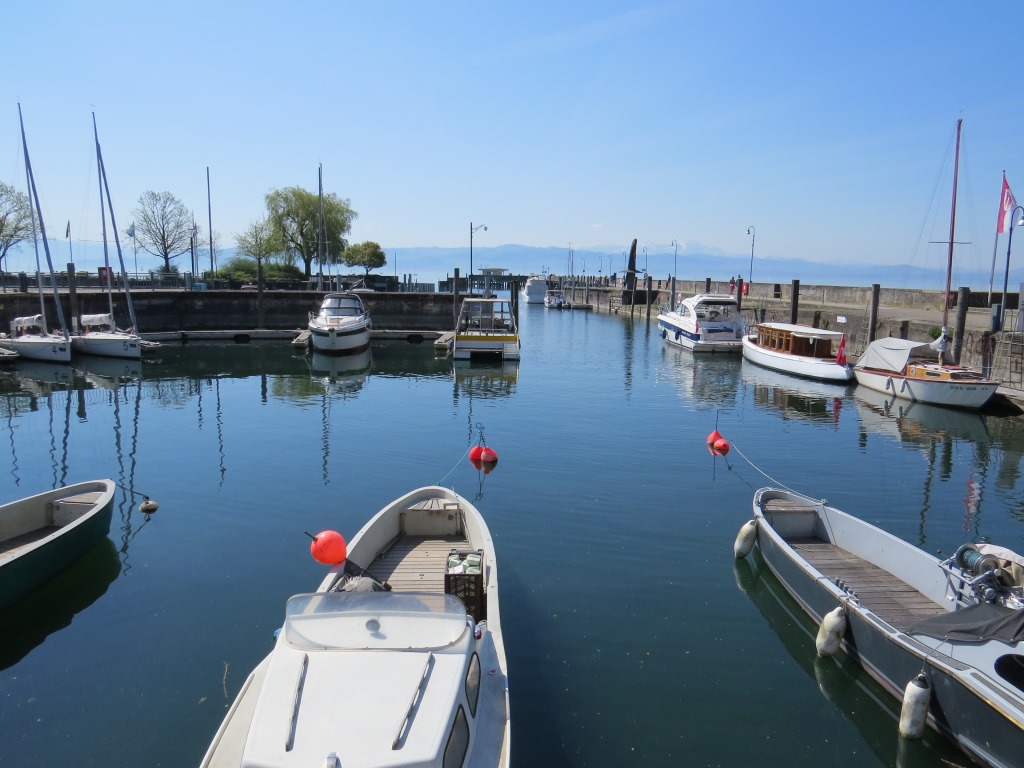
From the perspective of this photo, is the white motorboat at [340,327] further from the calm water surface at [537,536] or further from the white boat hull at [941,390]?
the white boat hull at [941,390]

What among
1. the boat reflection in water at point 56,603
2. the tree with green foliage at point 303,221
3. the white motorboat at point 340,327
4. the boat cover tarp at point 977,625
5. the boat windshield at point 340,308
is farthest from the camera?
the tree with green foliage at point 303,221

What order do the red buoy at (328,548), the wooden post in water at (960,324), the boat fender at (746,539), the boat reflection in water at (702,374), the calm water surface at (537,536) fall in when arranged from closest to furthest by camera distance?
the calm water surface at (537,536), the red buoy at (328,548), the boat fender at (746,539), the wooden post in water at (960,324), the boat reflection in water at (702,374)

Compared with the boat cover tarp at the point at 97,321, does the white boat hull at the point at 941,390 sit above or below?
below

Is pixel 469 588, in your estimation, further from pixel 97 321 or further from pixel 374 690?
pixel 97 321

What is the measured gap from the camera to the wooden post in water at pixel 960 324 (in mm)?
28203

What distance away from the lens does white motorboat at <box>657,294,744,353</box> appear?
43688 millimetres

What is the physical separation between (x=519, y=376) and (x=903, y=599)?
2461cm

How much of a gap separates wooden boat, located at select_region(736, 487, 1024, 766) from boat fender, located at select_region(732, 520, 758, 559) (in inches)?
0.8

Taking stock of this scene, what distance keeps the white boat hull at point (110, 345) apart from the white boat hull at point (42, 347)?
170 cm

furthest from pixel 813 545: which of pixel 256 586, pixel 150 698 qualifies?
pixel 150 698

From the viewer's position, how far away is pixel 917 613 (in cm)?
959

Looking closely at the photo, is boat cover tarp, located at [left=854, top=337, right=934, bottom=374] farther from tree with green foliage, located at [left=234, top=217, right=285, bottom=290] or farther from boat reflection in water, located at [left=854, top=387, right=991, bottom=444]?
tree with green foliage, located at [left=234, top=217, right=285, bottom=290]

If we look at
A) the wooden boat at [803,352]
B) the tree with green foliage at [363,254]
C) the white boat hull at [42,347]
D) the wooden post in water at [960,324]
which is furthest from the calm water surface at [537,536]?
the tree with green foliage at [363,254]

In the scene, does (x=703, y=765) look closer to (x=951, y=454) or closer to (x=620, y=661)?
(x=620, y=661)
